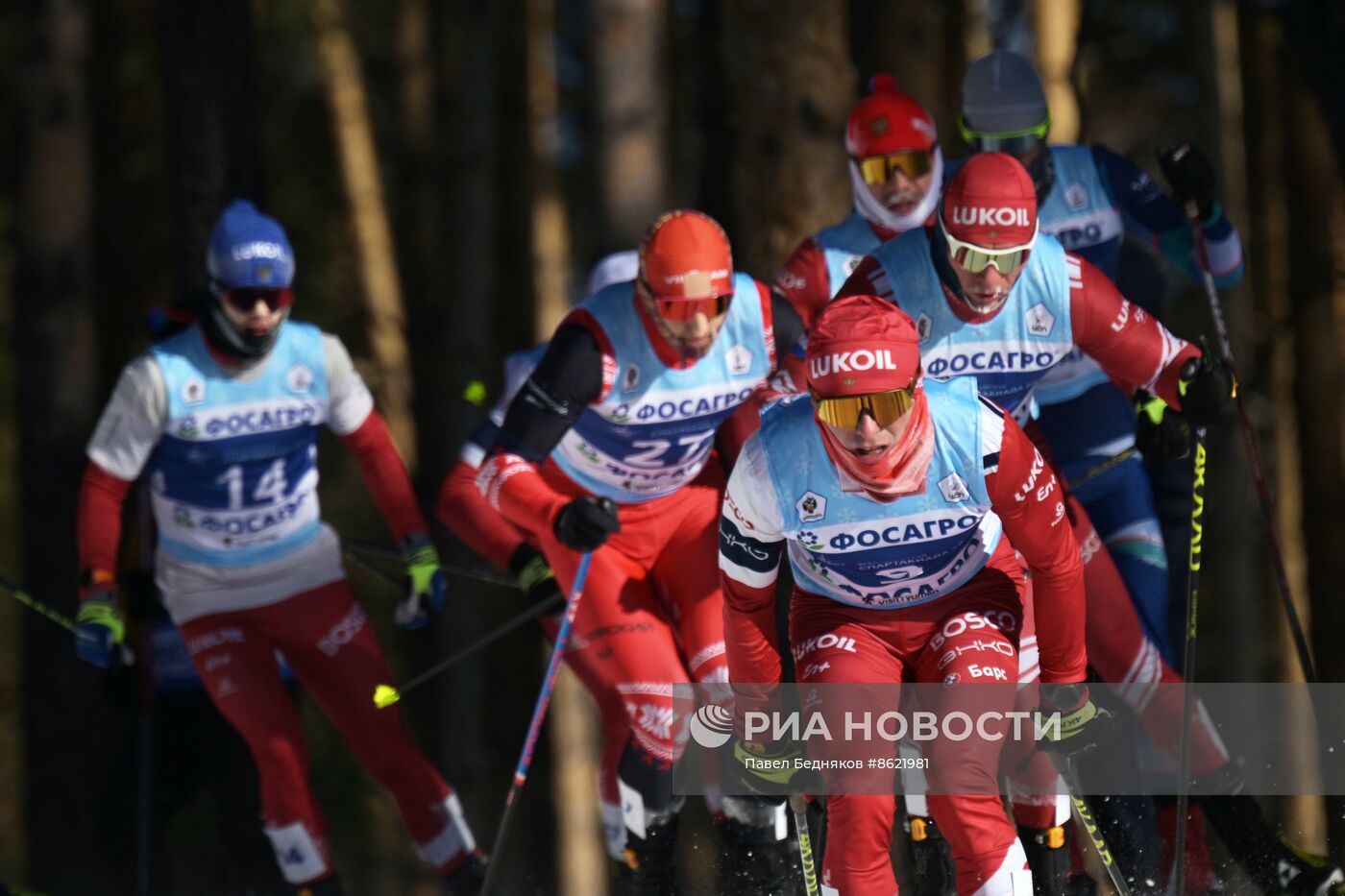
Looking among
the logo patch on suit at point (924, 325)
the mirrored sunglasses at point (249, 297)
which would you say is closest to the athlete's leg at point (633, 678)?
the logo patch on suit at point (924, 325)

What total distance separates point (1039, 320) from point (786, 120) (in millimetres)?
3713

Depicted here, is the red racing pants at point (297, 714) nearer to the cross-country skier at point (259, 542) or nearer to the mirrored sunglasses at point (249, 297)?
the cross-country skier at point (259, 542)

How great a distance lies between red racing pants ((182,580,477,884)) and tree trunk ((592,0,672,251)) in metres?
3.36

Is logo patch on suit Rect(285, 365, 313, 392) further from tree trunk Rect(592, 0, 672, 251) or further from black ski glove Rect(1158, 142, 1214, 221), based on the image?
black ski glove Rect(1158, 142, 1214, 221)

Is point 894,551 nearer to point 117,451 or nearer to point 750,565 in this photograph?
point 750,565

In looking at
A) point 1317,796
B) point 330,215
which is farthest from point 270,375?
point 330,215

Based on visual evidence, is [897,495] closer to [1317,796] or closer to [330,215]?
[1317,796]

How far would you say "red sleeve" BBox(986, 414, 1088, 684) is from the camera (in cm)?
518

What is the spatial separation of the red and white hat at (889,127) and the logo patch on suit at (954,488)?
96.9 inches

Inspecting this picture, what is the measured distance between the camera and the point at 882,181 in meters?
7.38

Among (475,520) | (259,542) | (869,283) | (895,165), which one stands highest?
(895,165)

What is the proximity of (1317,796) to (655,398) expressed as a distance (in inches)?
303

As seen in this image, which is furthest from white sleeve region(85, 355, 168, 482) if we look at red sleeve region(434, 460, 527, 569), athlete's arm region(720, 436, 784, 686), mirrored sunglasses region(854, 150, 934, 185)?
mirrored sunglasses region(854, 150, 934, 185)

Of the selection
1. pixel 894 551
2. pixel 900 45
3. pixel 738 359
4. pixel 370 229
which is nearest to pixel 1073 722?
pixel 894 551
